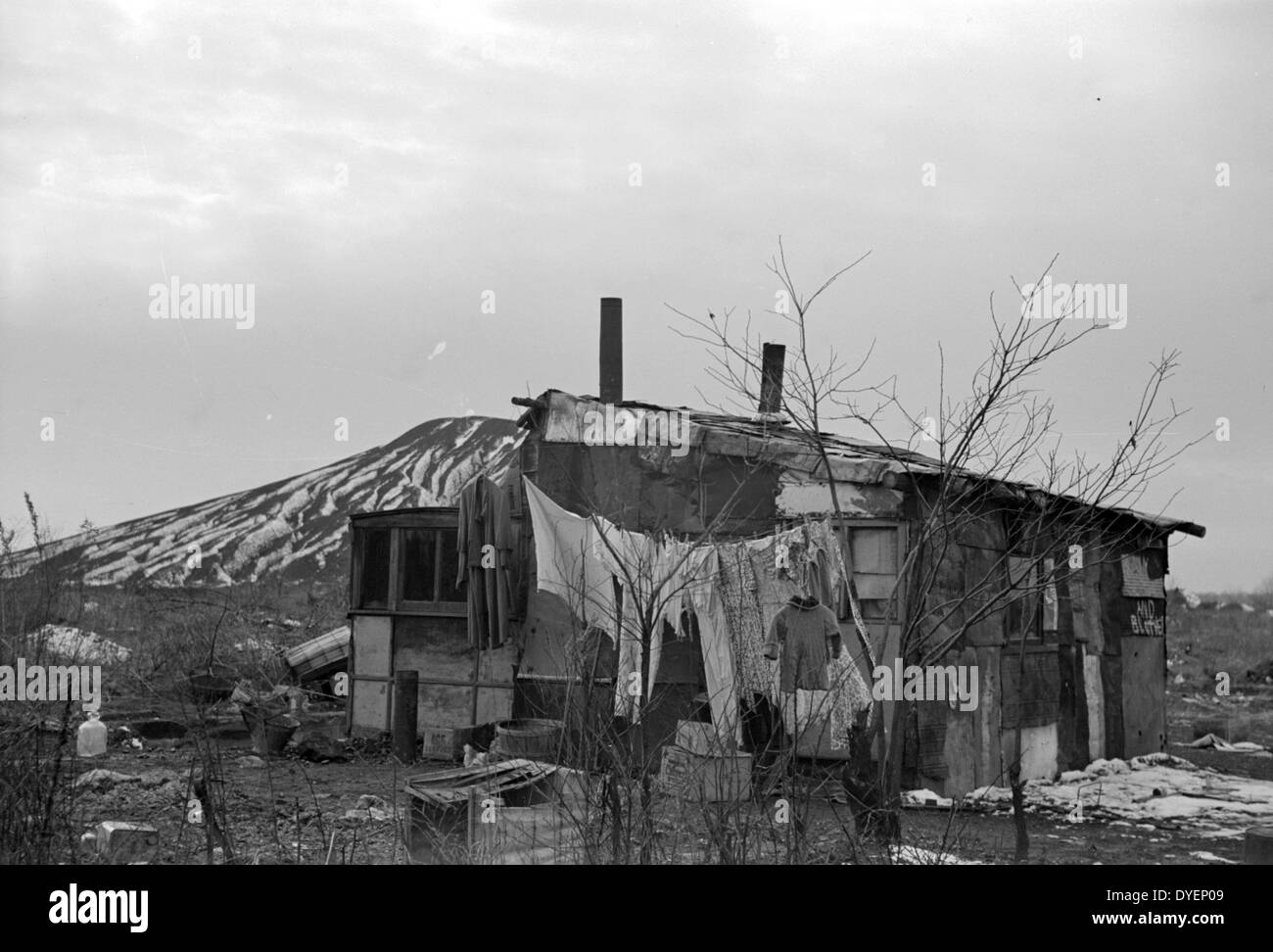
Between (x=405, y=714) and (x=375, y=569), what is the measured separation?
1729 mm

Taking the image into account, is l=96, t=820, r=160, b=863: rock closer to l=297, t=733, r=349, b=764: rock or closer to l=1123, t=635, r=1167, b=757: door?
l=297, t=733, r=349, b=764: rock

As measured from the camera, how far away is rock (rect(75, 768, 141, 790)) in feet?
30.0

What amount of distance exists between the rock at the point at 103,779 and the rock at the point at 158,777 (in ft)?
0.28

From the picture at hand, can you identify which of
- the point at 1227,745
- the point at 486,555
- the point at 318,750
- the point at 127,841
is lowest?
the point at 1227,745

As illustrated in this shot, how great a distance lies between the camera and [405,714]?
40.7 ft

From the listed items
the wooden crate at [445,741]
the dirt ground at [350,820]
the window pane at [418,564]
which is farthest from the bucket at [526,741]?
the window pane at [418,564]

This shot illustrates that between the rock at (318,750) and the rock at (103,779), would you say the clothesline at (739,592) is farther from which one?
the rock at (103,779)

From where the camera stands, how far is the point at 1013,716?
12.1 meters

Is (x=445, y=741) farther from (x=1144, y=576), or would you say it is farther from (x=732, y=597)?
(x=1144, y=576)

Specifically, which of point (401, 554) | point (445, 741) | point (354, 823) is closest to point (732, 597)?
point (354, 823)

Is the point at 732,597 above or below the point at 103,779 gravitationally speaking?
above

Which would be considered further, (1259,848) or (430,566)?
(430,566)

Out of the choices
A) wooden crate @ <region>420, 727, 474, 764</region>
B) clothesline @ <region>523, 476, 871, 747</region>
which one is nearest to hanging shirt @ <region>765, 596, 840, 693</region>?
clothesline @ <region>523, 476, 871, 747</region>
